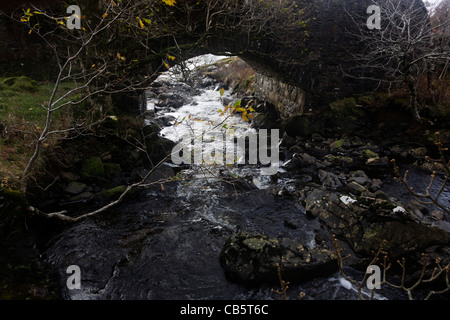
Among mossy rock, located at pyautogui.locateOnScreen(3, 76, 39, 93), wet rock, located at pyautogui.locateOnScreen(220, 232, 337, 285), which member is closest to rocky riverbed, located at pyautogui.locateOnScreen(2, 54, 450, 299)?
wet rock, located at pyautogui.locateOnScreen(220, 232, 337, 285)

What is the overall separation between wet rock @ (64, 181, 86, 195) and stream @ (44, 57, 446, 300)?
100 cm

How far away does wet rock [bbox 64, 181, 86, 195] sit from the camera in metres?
5.72

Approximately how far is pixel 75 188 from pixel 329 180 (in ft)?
21.8

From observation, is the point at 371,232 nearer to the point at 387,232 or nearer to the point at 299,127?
the point at 387,232

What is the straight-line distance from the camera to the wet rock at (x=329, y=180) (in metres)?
6.99

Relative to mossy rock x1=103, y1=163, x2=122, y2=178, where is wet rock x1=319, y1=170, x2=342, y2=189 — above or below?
below

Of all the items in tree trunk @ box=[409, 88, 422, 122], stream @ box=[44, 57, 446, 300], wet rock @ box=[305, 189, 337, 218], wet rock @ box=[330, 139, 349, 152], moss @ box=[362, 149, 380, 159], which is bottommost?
stream @ box=[44, 57, 446, 300]

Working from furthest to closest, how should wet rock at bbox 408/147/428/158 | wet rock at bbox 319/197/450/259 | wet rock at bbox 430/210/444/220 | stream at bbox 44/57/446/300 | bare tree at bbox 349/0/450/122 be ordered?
wet rock at bbox 408/147/428/158, bare tree at bbox 349/0/450/122, wet rock at bbox 430/210/444/220, wet rock at bbox 319/197/450/259, stream at bbox 44/57/446/300

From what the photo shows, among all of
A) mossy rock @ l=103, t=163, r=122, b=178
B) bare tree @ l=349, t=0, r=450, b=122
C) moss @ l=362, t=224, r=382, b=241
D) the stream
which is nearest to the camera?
the stream

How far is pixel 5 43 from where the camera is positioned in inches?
404

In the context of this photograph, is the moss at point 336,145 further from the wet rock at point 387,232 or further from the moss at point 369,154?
the wet rock at point 387,232

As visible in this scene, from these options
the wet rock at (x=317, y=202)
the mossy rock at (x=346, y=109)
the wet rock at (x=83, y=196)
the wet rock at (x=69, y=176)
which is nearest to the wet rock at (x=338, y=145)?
the mossy rock at (x=346, y=109)

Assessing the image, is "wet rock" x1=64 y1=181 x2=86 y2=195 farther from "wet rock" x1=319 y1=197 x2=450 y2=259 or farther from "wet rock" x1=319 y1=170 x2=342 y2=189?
"wet rock" x1=319 y1=170 x2=342 y2=189
